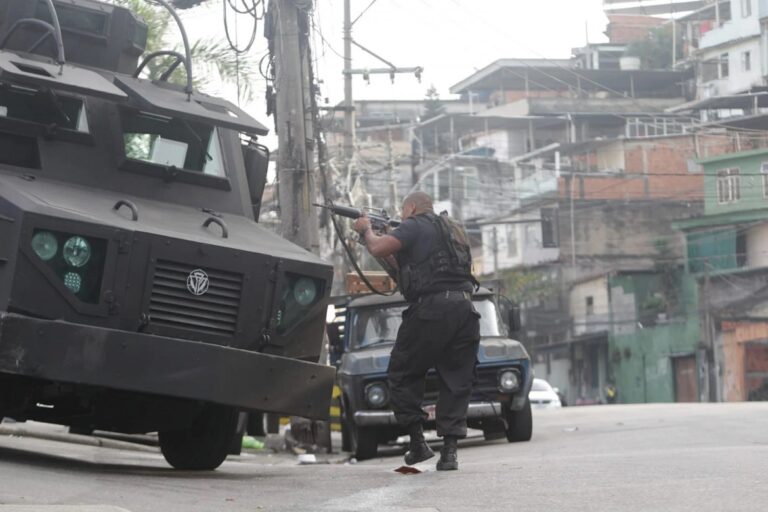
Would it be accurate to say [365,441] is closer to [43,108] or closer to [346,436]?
[346,436]

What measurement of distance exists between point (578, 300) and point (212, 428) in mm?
54679

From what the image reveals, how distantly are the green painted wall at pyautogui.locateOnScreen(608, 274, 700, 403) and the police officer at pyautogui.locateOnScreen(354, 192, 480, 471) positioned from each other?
45353mm

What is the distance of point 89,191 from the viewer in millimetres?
9336

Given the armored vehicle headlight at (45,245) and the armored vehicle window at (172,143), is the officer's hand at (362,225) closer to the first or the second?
the armored vehicle window at (172,143)

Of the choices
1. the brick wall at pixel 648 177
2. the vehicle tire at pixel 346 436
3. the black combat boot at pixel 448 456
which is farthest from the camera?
the brick wall at pixel 648 177

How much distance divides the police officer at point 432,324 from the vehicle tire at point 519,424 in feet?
16.2

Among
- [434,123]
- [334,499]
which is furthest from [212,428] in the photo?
[434,123]

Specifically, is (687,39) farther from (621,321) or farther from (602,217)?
(621,321)

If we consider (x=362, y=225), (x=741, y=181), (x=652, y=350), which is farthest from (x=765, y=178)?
(x=362, y=225)

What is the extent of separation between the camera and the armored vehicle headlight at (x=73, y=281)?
27.6 ft

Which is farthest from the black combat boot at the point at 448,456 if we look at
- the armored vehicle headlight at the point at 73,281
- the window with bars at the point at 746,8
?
the window with bars at the point at 746,8

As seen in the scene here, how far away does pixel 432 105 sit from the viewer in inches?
3364

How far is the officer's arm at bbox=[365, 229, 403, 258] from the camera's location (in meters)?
9.56

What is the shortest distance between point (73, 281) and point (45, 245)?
11.2 inches
